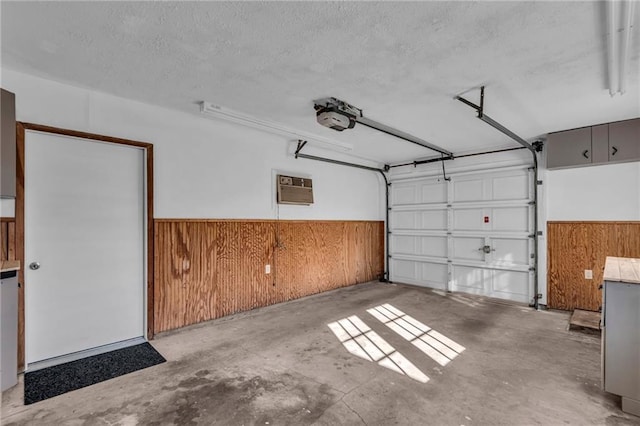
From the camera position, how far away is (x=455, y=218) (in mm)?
5637

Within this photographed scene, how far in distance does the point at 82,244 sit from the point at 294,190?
2.73m

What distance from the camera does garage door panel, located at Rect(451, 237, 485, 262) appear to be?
5.35 metres

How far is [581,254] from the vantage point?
4.33m

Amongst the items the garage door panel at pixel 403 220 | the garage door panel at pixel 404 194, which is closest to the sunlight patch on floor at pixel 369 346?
the garage door panel at pixel 403 220

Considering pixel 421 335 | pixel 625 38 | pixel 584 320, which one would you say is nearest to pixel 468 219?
pixel 584 320

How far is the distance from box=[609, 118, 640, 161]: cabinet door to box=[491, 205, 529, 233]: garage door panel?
126 cm

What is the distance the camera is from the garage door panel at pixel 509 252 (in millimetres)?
4848

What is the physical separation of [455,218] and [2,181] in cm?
590

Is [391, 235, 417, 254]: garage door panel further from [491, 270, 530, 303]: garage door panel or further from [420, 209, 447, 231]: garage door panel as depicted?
[491, 270, 530, 303]: garage door panel

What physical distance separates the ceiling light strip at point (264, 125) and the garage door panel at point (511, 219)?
272 centimetres

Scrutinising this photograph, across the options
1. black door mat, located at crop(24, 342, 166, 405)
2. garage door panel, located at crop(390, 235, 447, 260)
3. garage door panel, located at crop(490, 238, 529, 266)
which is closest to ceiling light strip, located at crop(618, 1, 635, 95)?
garage door panel, located at crop(490, 238, 529, 266)

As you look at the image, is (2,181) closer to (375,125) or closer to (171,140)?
(171,140)

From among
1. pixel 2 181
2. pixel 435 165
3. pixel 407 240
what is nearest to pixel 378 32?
pixel 2 181

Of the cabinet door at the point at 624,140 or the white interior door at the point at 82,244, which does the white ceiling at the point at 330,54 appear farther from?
the white interior door at the point at 82,244
